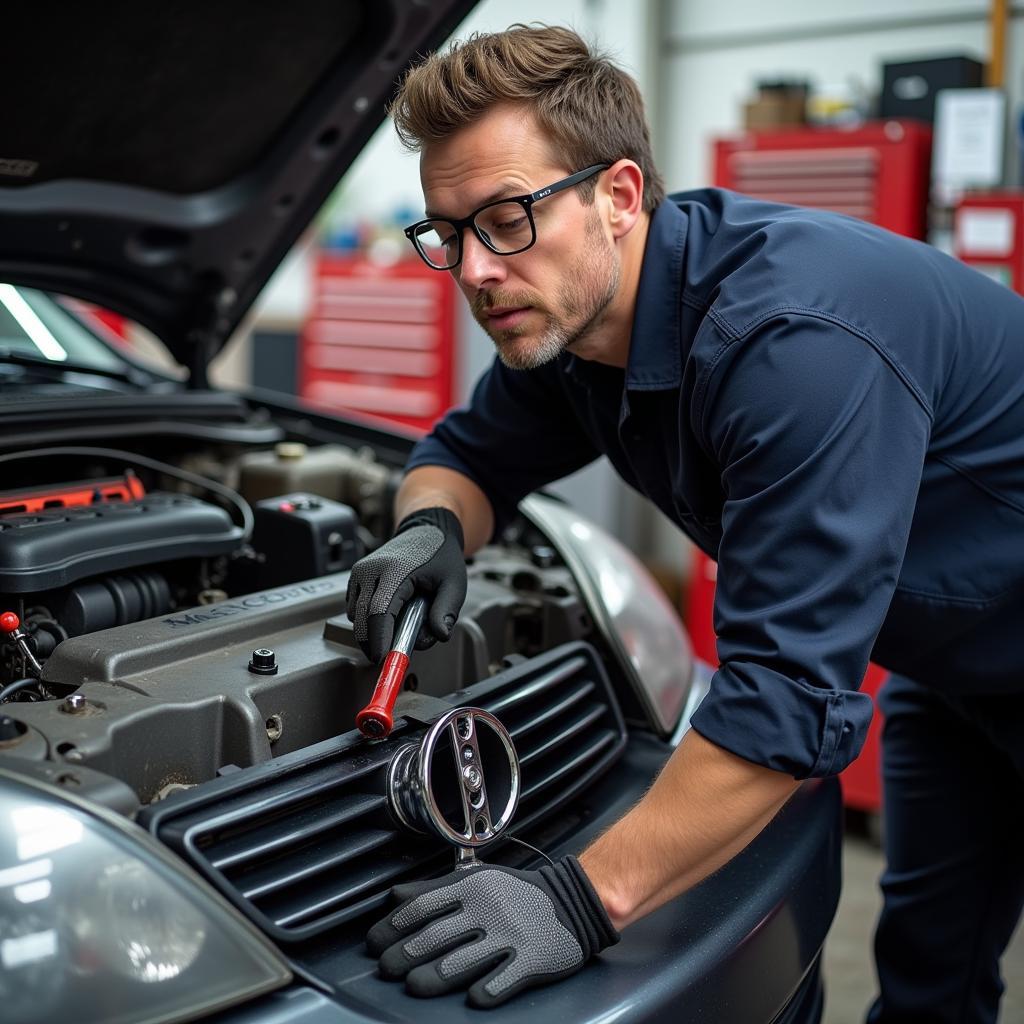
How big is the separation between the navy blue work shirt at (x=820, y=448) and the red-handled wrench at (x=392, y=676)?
0.28m

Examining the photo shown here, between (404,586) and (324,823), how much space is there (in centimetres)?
31

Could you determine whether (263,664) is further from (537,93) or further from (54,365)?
(54,365)

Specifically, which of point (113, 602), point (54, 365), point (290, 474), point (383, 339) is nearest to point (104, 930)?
point (113, 602)

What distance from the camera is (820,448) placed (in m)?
1.00

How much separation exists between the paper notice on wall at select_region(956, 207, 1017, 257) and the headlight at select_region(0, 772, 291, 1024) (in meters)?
2.49

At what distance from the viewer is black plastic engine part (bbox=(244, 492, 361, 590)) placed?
146cm

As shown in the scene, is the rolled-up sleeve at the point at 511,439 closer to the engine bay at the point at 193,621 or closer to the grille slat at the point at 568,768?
the engine bay at the point at 193,621

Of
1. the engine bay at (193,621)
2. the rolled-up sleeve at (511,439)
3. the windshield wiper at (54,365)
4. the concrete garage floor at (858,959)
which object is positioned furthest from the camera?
the concrete garage floor at (858,959)

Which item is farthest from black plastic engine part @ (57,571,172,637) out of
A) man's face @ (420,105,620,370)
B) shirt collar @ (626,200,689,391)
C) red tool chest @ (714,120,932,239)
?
red tool chest @ (714,120,932,239)

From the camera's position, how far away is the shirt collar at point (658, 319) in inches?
49.8

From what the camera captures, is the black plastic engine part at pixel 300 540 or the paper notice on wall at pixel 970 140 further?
the paper notice on wall at pixel 970 140

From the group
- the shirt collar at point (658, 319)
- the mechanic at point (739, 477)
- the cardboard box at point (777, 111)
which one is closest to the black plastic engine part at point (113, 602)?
the mechanic at point (739, 477)

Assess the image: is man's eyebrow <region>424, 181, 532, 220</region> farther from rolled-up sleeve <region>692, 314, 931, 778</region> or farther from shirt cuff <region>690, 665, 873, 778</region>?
shirt cuff <region>690, 665, 873, 778</region>

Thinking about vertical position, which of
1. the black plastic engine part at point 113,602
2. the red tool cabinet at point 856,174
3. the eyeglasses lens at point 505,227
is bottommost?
the black plastic engine part at point 113,602
